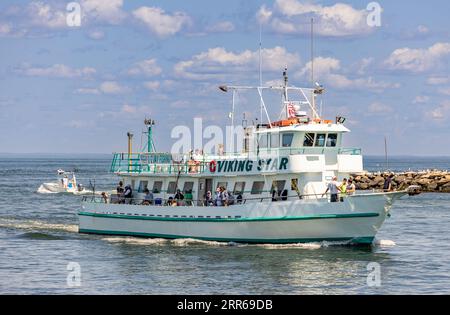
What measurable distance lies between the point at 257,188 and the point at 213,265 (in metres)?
5.69

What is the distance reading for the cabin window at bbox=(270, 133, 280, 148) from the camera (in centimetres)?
3666

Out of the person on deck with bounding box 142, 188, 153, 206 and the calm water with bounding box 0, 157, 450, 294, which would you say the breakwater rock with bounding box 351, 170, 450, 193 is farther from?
the person on deck with bounding box 142, 188, 153, 206

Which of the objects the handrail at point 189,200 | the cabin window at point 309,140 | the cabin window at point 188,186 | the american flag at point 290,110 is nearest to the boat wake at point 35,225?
the handrail at point 189,200

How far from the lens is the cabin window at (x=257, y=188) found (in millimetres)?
36812

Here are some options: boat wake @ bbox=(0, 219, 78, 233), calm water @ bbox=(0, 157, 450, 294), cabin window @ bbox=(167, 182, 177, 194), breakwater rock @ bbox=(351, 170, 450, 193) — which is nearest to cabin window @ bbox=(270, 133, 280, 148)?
calm water @ bbox=(0, 157, 450, 294)

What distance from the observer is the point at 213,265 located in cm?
3222

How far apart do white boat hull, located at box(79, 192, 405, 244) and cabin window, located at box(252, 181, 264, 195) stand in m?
1.24

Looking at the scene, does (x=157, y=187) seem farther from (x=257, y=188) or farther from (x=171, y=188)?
(x=257, y=188)

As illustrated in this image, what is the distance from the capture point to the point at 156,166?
4109 cm

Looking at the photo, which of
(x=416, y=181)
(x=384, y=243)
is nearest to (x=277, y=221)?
(x=384, y=243)
